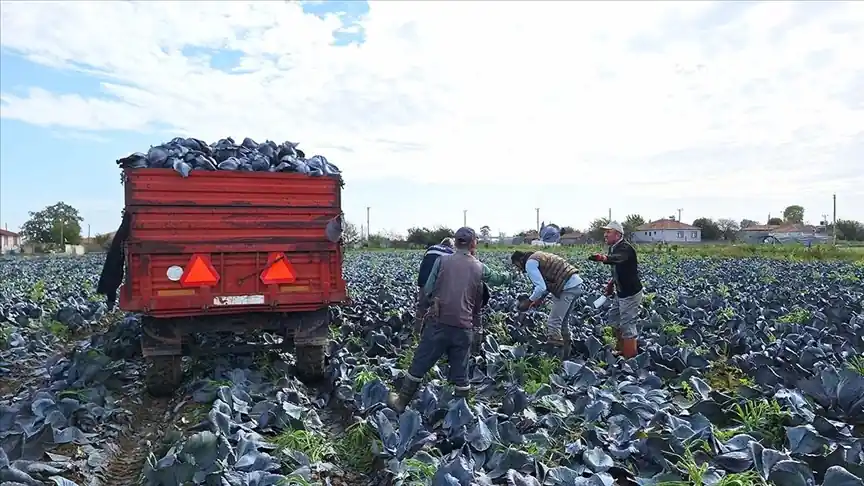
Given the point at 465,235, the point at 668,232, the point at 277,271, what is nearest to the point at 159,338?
the point at 277,271

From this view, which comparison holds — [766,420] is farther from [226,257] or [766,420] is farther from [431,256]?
[226,257]

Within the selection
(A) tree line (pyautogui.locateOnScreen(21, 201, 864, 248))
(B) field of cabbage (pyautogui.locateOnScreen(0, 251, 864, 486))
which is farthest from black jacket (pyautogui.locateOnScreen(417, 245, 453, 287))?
(A) tree line (pyautogui.locateOnScreen(21, 201, 864, 248))

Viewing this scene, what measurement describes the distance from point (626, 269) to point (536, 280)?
1.13 meters

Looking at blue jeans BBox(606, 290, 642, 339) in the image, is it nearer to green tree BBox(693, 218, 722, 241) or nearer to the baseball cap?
the baseball cap

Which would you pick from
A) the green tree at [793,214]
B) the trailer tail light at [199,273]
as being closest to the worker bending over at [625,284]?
the trailer tail light at [199,273]

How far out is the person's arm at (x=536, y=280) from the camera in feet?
22.7

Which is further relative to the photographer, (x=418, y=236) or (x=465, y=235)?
(x=418, y=236)

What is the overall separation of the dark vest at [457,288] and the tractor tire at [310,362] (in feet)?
5.80

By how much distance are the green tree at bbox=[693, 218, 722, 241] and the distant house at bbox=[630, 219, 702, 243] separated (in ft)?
1.52

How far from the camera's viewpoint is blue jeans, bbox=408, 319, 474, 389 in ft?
18.5

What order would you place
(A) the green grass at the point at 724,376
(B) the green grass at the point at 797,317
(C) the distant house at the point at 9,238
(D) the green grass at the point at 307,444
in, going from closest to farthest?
1. (D) the green grass at the point at 307,444
2. (A) the green grass at the point at 724,376
3. (B) the green grass at the point at 797,317
4. (C) the distant house at the point at 9,238

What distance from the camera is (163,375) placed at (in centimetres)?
639

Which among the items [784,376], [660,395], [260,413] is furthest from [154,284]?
[784,376]

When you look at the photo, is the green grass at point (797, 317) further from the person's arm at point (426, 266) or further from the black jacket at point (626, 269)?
the person's arm at point (426, 266)
